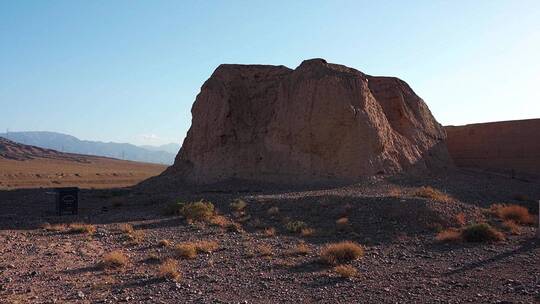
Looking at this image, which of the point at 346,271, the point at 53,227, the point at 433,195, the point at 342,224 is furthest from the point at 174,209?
the point at 346,271

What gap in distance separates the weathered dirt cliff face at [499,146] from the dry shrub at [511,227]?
54.1ft

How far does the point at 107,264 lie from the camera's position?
488 inches

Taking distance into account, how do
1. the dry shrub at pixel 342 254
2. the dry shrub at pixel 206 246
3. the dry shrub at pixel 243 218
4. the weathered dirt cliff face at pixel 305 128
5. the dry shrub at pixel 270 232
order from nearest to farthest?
1. the dry shrub at pixel 342 254
2. the dry shrub at pixel 206 246
3. the dry shrub at pixel 270 232
4. the dry shrub at pixel 243 218
5. the weathered dirt cliff face at pixel 305 128

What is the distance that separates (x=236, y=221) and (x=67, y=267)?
7.92 meters

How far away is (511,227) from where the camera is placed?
1734 centimetres

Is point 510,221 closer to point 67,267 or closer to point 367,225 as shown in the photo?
point 367,225

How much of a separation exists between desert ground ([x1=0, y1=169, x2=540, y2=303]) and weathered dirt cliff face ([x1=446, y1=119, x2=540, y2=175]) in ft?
26.4

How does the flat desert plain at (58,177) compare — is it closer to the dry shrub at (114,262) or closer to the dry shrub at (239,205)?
the dry shrub at (239,205)

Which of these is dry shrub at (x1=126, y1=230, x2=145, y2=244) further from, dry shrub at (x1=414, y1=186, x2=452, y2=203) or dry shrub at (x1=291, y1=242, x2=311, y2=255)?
dry shrub at (x1=414, y1=186, x2=452, y2=203)

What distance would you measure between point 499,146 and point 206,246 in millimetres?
24760

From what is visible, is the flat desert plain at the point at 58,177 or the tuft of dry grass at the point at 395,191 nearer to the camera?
the tuft of dry grass at the point at 395,191

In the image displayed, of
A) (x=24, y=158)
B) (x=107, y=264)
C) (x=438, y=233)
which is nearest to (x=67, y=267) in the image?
(x=107, y=264)

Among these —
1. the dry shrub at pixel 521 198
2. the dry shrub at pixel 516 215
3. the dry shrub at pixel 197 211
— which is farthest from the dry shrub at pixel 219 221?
the dry shrub at pixel 521 198

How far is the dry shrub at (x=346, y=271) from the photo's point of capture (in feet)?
36.6
